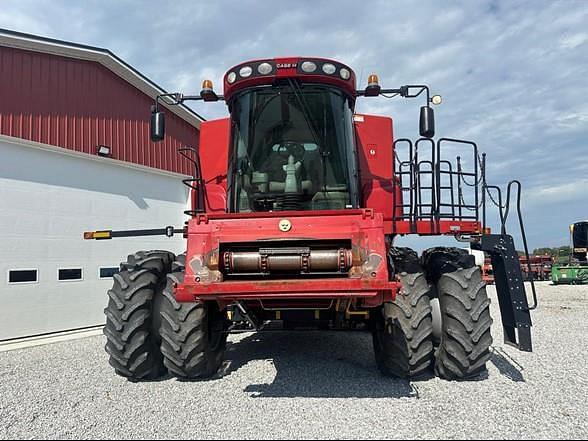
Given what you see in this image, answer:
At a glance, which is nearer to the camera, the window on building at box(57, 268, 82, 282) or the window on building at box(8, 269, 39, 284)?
the window on building at box(8, 269, 39, 284)

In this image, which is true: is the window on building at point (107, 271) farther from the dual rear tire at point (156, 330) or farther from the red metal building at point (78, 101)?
the dual rear tire at point (156, 330)

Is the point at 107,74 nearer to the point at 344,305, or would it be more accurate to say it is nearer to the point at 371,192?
the point at 371,192

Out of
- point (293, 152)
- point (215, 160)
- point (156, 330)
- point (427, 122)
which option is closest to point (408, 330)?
point (293, 152)

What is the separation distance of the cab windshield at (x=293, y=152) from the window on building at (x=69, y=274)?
605 cm

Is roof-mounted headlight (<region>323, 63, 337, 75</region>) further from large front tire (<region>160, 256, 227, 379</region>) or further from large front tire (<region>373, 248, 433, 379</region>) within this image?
large front tire (<region>160, 256, 227, 379</region>)

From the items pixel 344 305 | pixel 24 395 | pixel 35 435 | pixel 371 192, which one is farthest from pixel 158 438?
pixel 371 192

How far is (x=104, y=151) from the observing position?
10242 mm

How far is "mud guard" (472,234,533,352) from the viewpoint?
4.65m

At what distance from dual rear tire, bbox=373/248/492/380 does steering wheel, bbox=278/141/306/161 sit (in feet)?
4.59

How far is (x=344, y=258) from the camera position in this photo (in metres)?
3.90

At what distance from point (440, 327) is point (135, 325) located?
3.10 meters

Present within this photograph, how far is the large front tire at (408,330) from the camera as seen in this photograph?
4.60 meters

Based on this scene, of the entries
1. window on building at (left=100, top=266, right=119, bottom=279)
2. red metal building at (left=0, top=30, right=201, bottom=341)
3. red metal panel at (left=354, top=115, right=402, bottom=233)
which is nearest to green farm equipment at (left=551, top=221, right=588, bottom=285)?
red metal building at (left=0, top=30, right=201, bottom=341)

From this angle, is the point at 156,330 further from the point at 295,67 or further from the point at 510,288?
the point at 510,288
